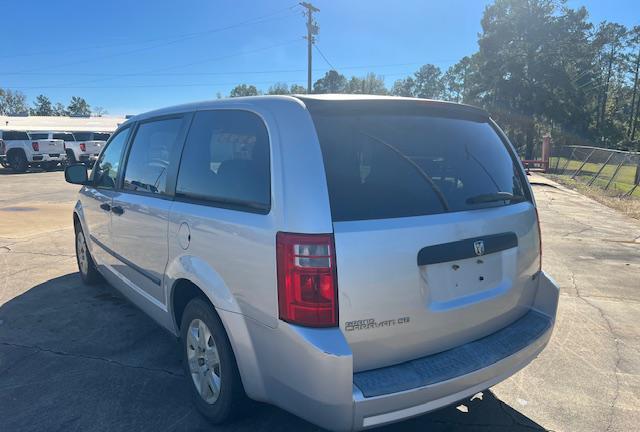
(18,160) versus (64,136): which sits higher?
(64,136)

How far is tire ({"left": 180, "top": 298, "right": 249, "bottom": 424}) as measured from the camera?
2650mm

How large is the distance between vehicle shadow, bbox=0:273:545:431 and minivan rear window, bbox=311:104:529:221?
139 cm

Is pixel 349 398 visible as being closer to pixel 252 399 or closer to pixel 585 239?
pixel 252 399

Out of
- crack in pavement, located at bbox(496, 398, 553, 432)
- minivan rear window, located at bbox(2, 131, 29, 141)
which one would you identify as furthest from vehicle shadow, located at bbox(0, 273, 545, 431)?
minivan rear window, located at bbox(2, 131, 29, 141)

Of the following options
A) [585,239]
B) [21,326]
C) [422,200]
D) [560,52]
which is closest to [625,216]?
[585,239]

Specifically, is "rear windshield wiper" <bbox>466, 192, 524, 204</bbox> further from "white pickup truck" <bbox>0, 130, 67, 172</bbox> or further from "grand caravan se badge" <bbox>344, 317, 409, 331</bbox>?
"white pickup truck" <bbox>0, 130, 67, 172</bbox>

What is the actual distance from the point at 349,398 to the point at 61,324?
3456 millimetres

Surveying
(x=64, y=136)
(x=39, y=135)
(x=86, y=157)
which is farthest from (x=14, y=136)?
(x=86, y=157)

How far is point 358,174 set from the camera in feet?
7.70

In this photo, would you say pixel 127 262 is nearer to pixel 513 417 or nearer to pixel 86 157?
pixel 513 417

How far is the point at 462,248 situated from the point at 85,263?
4472 millimetres

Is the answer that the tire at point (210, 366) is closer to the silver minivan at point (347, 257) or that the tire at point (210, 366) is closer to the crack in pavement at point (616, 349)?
the silver minivan at point (347, 257)

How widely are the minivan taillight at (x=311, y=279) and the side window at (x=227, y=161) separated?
12.4 inches

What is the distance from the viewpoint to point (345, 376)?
2102 mm
